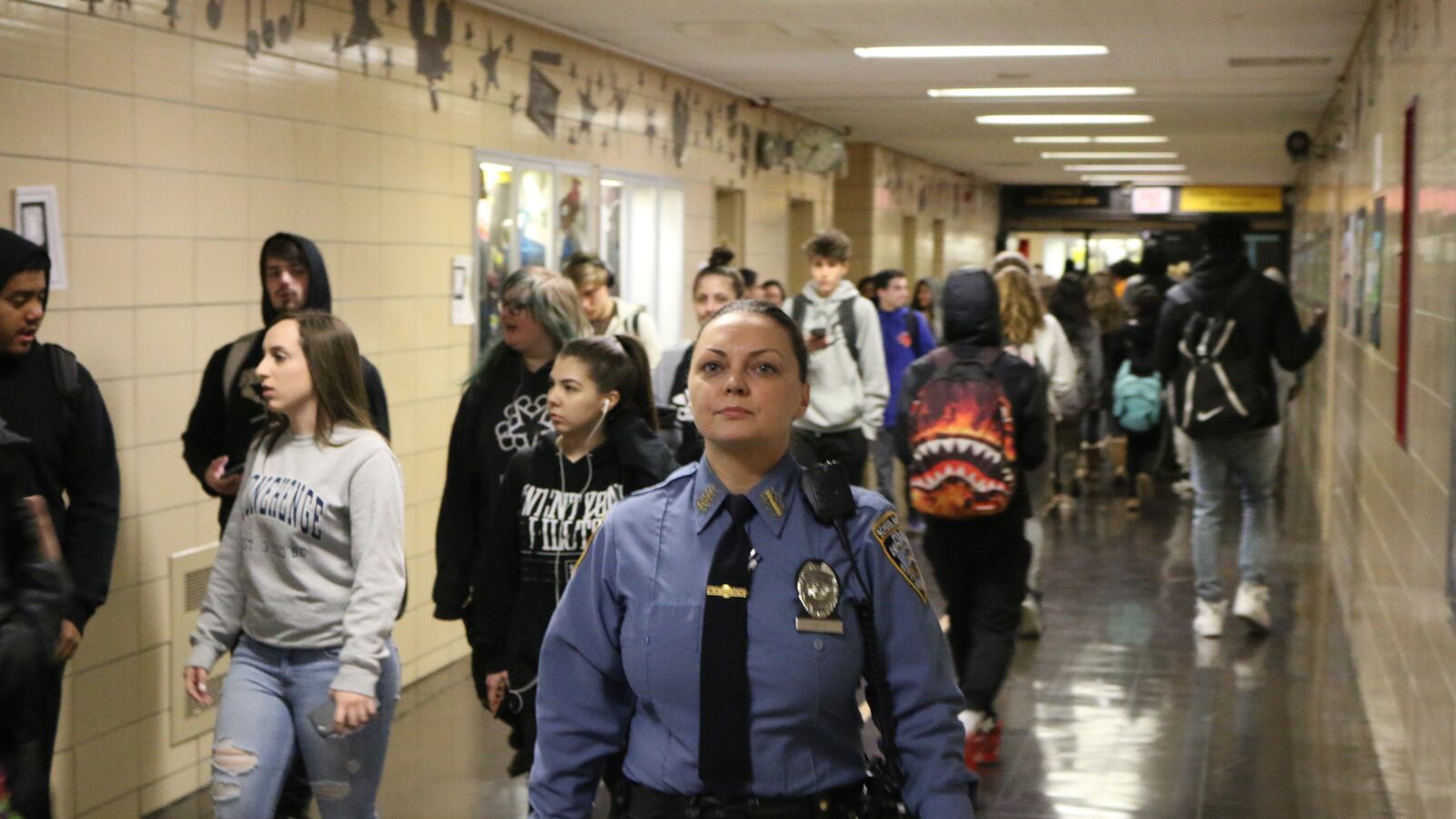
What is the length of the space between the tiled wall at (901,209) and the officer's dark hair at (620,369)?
12.9m

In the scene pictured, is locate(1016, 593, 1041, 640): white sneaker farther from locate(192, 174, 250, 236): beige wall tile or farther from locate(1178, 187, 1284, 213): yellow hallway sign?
locate(1178, 187, 1284, 213): yellow hallway sign

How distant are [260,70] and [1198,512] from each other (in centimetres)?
458

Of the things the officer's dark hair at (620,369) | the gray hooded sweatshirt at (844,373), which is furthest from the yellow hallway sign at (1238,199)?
the officer's dark hair at (620,369)

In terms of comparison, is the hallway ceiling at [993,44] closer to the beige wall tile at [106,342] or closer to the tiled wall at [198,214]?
the tiled wall at [198,214]

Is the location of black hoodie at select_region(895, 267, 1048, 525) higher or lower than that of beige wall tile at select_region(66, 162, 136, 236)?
lower

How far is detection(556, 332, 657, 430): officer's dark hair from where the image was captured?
3.95 meters

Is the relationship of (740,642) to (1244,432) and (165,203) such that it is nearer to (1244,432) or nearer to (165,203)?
(165,203)

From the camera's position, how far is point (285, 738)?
148 inches

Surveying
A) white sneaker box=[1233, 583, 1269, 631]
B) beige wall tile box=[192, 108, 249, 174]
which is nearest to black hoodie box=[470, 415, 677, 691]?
beige wall tile box=[192, 108, 249, 174]

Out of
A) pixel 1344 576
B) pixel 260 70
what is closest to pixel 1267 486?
pixel 1344 576

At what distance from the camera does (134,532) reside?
540 cm

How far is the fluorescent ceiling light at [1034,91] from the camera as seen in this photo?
11906 millimetres

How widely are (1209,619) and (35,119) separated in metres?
5.52

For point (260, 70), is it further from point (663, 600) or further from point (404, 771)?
point (663, 600)
